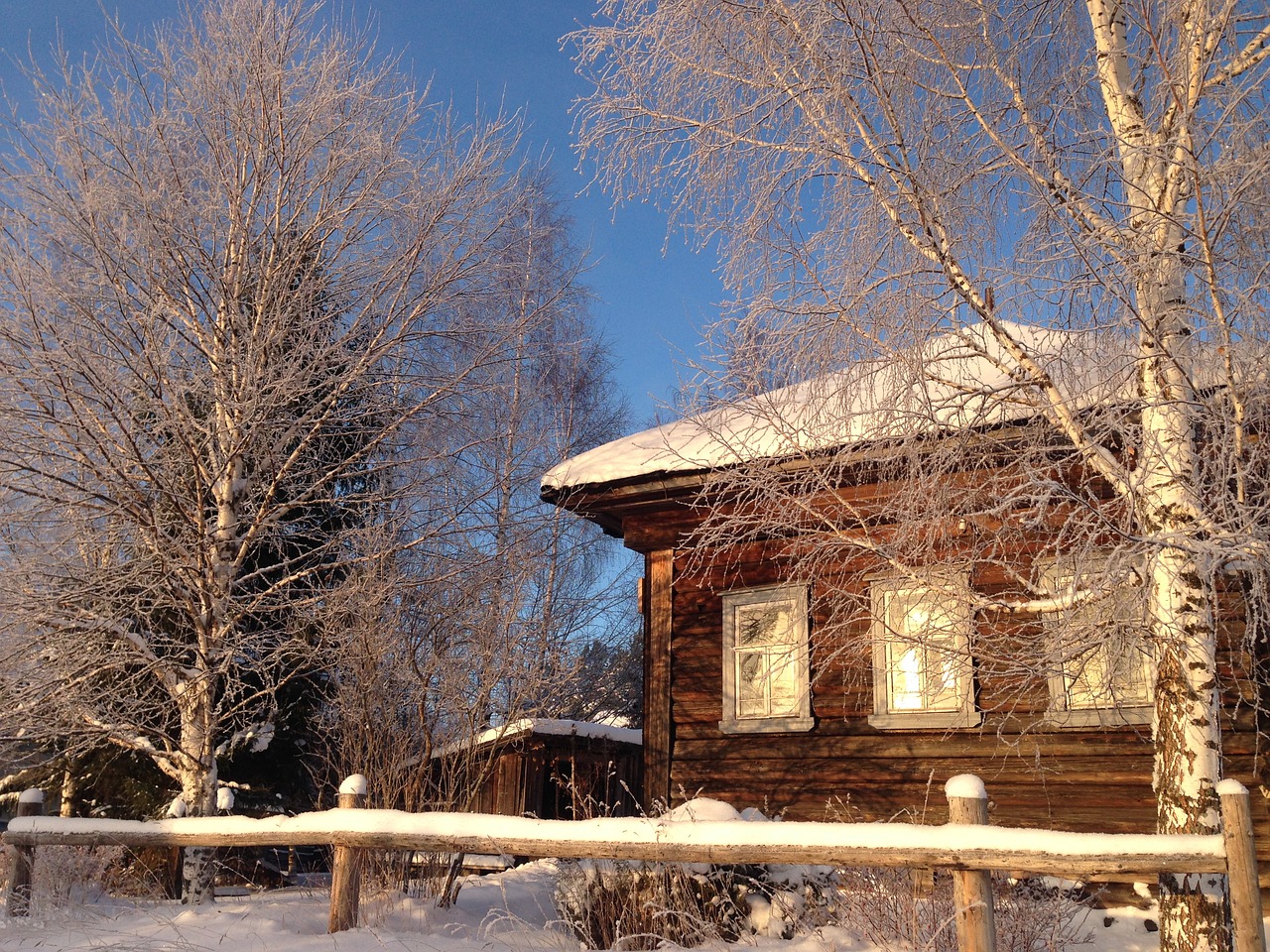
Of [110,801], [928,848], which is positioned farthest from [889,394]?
[110,801]

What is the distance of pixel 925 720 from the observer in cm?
820

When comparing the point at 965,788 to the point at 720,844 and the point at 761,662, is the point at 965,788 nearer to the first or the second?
the point at 720,844

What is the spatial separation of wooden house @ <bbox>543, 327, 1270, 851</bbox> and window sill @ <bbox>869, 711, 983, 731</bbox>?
2 centimetres

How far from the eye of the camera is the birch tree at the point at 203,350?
8266mm

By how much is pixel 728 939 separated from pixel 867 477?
3376 mm

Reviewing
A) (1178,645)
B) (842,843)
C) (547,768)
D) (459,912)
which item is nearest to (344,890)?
(459,912)

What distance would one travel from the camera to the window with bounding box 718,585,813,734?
8945 mm

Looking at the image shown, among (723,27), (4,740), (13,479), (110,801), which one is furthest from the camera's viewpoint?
(110,801)

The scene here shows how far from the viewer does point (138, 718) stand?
957cm

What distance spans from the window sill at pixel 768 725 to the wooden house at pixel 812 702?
15mm

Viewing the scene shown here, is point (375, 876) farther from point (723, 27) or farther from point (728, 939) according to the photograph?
point (723, 27)

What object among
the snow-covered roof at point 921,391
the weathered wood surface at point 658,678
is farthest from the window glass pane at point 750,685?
the snow-covered roof at point 921,391

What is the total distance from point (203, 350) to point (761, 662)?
5550 millimetres

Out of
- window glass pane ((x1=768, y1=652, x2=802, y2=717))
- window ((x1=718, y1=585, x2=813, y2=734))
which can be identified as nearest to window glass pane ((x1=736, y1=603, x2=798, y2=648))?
window ((x1=718, y1=585, x2=813, y2=734))
